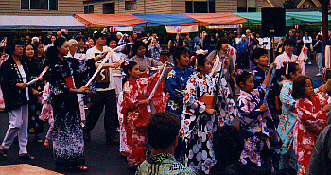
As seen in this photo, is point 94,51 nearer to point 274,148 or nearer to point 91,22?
point 274,148

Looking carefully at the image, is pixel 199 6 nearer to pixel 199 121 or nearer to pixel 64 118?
pixel 64 118

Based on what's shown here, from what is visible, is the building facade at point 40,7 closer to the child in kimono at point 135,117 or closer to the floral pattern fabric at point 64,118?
the floral pattern fabric at point 64,118

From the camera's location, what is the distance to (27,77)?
7.18 m

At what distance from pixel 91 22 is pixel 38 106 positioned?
12224mm

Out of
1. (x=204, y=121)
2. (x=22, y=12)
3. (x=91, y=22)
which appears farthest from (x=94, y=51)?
(x=22, y=12)

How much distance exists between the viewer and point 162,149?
2752 mm

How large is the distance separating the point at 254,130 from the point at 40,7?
2419 cm

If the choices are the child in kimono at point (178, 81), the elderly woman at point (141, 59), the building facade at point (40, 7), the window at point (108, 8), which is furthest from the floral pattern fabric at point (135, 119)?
the window at point (108, 8)

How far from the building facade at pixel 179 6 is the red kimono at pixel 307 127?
26.2 m

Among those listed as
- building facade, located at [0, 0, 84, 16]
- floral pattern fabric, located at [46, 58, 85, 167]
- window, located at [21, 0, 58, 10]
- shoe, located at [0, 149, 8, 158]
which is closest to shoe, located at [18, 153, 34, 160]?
shoe, located at [0, 149, 8, 158]

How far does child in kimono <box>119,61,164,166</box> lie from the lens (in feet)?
20.9

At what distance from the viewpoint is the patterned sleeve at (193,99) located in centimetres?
553

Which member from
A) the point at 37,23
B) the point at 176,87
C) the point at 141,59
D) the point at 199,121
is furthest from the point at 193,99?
the point at 37,23

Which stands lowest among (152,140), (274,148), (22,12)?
(274,148)
